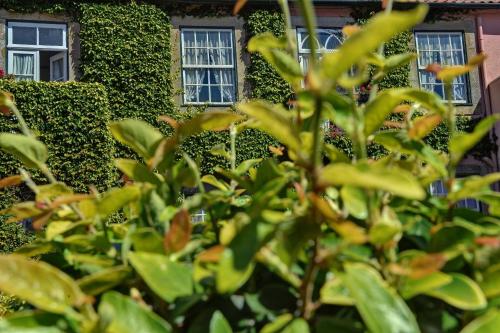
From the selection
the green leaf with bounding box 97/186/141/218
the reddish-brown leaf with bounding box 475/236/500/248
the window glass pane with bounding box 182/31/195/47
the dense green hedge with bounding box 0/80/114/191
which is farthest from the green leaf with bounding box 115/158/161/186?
the window glass pane with bounding box 182/31/195/47

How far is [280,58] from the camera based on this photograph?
97 centimetres

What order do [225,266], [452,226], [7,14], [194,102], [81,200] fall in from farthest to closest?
[194,102], [7,14], [81,200], [452,226], [225,266]

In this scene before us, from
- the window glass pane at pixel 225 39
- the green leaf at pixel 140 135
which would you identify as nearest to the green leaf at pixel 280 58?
the green leaf at pixel 140 135

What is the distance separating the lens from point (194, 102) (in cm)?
1278

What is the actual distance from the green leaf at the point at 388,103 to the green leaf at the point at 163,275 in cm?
41

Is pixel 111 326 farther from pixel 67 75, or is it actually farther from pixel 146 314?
pixel 67 75

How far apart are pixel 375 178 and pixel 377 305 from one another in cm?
19

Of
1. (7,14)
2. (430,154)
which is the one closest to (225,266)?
(430,154)

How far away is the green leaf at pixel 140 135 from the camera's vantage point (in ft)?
3.43

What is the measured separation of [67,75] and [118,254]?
11966 mm

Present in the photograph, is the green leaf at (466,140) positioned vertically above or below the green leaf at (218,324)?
above

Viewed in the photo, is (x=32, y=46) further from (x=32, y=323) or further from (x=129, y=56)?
(x=32, y=323)

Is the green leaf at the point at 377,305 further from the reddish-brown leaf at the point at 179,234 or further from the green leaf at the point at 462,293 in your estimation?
the reddish-brown leaf at the point at 179,234

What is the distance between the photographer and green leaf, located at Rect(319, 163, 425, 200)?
2.18 ft
